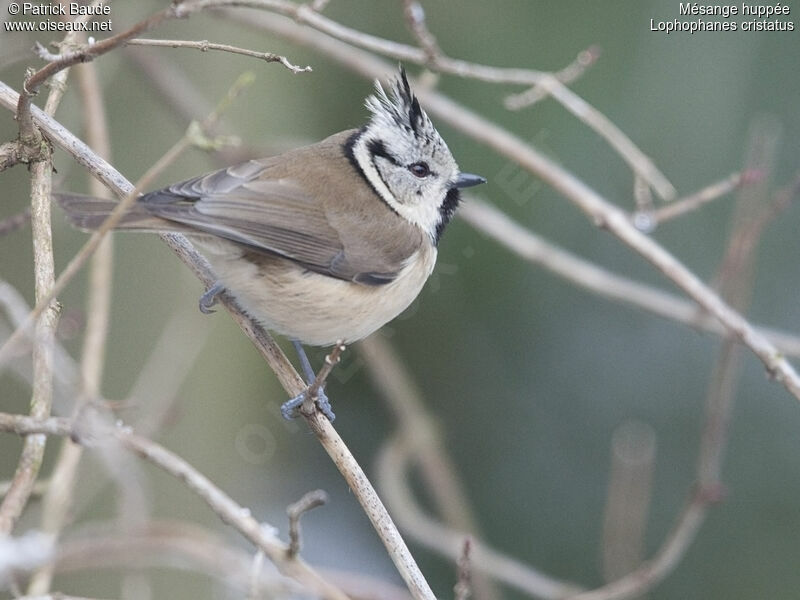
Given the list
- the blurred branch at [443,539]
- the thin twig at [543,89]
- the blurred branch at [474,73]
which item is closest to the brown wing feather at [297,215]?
the blurred branch at [474,73]

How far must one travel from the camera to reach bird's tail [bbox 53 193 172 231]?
230 centimetres

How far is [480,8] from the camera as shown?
5207mm

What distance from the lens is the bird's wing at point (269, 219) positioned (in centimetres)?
256

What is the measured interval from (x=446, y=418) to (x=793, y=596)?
1.85m

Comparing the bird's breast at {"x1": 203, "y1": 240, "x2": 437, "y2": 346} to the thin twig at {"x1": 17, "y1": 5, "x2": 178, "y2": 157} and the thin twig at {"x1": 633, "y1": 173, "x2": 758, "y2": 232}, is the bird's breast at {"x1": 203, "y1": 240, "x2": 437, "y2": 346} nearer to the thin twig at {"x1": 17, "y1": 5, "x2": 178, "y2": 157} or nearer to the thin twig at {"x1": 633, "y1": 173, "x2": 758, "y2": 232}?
the thin twig at {"x1": 17, "y1": 5, "x2": 178, "y2": 157}

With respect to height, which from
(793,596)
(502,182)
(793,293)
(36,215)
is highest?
(793,293)

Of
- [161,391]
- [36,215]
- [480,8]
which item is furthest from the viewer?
[480,8]

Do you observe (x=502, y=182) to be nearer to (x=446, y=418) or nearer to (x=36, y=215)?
(x=446, y=418)

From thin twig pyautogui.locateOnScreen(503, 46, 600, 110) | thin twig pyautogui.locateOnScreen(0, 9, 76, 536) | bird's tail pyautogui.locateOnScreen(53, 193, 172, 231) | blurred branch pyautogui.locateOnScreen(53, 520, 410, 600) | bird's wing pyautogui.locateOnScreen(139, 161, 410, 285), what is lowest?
blurred branch pyautogui.locateOnScreen(53, 520, 410, 600)

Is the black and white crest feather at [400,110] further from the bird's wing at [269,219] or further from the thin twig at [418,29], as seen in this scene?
the bird's wing at [269,219]

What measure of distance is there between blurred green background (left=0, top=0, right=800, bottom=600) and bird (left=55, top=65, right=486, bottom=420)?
168cm

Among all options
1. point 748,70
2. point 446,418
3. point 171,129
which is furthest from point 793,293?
point 171,129

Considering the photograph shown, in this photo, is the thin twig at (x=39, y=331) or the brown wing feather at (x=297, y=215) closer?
the thin twig at (x=39, y=331)

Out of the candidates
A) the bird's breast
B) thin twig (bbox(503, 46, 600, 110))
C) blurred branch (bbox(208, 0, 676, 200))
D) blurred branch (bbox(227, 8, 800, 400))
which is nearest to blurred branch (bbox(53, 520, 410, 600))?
the bird's breast
